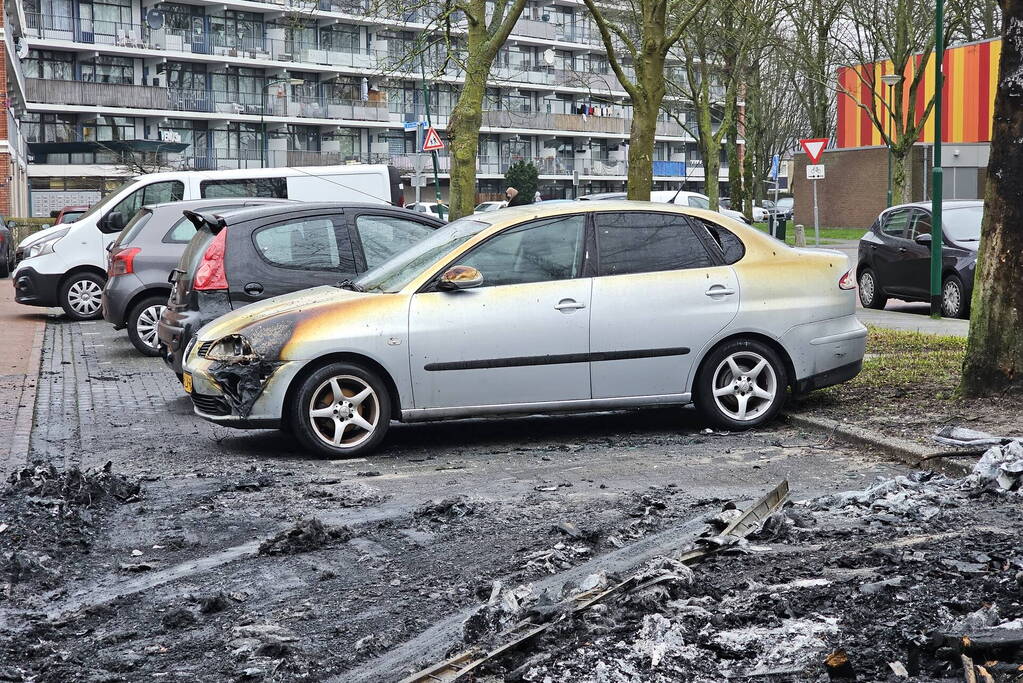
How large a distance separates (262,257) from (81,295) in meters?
10.2

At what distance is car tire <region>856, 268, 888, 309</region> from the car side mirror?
1223 cm

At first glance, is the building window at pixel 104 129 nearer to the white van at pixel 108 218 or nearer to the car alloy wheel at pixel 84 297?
the car alloy wheel at pixel 84 297

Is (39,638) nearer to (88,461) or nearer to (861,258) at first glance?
(88,461)

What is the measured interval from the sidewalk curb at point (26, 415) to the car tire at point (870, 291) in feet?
38.0

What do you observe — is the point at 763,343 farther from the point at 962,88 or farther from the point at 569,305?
the point at 962,88

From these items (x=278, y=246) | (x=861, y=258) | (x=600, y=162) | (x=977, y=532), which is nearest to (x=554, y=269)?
(x=278, y=246)

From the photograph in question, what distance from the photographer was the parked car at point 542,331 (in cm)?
836

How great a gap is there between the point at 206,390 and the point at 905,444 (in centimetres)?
436

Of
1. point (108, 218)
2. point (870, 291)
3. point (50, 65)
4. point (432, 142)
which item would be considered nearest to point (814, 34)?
point (432, 142)

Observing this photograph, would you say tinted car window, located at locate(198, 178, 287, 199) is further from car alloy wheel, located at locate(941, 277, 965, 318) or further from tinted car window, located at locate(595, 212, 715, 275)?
tinted car window, located at locate(595, 212, 715, 275)

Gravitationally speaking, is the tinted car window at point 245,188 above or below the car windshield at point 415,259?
above

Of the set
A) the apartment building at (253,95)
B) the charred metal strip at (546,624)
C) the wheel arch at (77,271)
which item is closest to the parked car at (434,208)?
the apartment building at (253,95)

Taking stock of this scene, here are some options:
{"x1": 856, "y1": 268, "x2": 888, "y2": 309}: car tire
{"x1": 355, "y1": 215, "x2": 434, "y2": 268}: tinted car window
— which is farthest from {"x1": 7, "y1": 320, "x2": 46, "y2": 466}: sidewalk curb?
{"x1": 856, "y1": 268, "x2": 888, "y2": 309}: car tire

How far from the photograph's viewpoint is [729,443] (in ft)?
28.2
